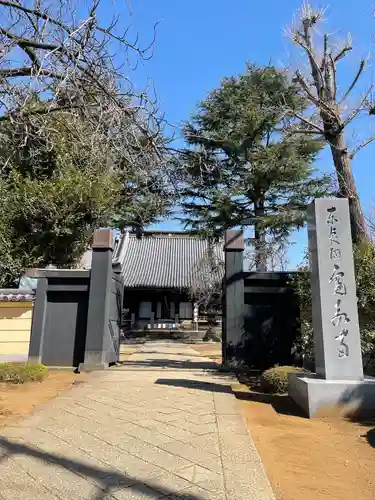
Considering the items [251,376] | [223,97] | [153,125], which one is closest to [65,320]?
[251,376]

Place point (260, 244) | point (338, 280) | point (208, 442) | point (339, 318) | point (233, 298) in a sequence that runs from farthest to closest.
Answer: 1. point (260, 244)
2. point (233, 298)
3. point (338, 280)
4. point (339, 318)
5. point (208, 442)

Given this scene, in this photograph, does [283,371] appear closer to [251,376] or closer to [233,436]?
[251,376]

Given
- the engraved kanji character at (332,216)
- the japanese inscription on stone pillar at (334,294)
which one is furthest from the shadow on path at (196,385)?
the engraved kanji character at (332,216)

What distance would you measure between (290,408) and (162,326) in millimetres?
19247

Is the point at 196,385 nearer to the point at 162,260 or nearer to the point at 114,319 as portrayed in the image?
the point at 114,319

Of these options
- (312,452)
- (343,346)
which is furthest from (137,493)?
(343,346)

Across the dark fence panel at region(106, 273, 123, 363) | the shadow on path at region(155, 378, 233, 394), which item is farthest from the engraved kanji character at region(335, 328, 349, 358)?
the dark fence panel at region(106, 273, 123, 363)

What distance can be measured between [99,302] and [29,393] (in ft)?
8.62

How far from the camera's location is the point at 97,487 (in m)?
2.56

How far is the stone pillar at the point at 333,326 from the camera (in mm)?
4887

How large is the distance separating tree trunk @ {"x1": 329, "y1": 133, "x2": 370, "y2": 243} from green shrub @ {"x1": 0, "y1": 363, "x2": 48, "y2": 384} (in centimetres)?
694

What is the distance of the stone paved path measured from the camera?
254 centimetres

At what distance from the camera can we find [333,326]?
5328 mm

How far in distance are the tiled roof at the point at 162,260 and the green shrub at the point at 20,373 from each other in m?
15.8
